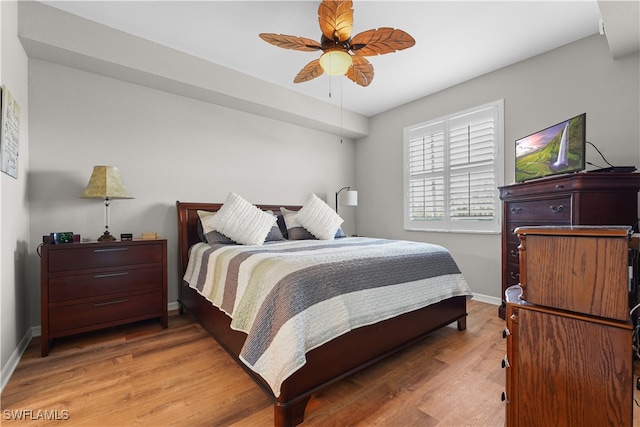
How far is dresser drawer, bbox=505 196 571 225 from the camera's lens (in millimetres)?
2258

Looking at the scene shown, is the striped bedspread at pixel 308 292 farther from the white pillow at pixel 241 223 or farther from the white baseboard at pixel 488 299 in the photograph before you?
the white baseboard at pixel 488 299

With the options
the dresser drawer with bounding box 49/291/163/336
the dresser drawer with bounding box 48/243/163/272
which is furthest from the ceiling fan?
the dresser drawer with bounding box 49/291/163/336

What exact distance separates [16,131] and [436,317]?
3.48 m

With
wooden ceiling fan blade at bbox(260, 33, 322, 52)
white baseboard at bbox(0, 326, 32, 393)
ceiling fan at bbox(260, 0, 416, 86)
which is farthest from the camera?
wooden ceiling fan blade at bbox(260, 33, 322, 52)

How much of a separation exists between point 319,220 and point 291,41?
1.87m

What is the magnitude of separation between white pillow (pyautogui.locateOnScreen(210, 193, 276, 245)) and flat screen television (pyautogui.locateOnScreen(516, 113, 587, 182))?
2541 mm

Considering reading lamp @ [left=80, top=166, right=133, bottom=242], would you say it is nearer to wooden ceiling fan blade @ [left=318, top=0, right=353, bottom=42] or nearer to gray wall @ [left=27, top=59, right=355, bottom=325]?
gray wall @ [left=27, top=59, right=355, bottom=325]

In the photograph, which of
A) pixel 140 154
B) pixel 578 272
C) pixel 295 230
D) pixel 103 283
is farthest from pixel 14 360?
pixel 578 272

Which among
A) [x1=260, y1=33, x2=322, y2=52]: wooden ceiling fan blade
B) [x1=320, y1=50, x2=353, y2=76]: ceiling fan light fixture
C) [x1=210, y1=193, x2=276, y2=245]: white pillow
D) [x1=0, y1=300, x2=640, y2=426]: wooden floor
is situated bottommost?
[x1=0, y1=300, x2=640, y2=426]: wooden floor

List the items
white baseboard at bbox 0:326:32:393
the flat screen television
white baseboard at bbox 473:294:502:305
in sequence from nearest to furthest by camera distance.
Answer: white baseboard at bbox 0:326:32:393
the flat screen television
white baseboard at bbox 473:294:502:305

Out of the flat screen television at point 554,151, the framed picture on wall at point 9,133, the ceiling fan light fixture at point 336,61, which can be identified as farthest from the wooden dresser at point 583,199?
the framed picture on wall at point 9,133

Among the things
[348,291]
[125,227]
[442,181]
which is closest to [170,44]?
[125,227]

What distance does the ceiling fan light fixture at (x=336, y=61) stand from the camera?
6.86 feet

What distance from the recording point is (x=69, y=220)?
2621mm
